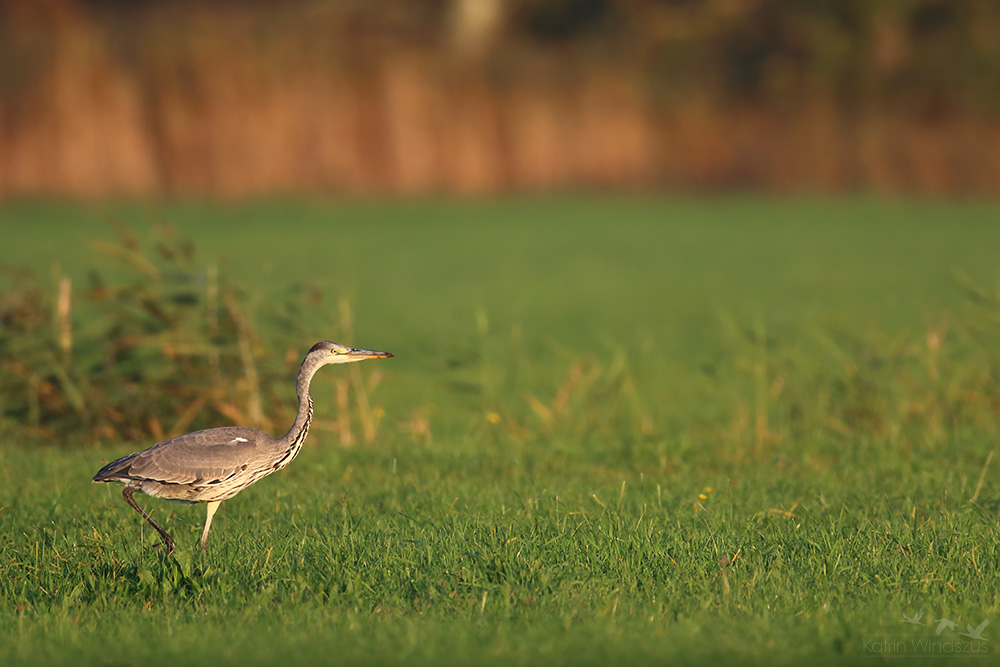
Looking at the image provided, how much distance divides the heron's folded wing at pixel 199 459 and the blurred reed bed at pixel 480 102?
93.3ft

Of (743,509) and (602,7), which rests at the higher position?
(602,7)

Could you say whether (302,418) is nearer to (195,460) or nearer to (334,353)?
(334,353)

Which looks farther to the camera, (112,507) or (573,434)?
(573,434)

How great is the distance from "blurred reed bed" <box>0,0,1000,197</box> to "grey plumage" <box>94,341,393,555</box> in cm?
2839

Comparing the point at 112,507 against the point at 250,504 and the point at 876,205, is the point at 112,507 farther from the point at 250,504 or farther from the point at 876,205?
the point at 876,205

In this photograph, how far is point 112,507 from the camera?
8.14 meters

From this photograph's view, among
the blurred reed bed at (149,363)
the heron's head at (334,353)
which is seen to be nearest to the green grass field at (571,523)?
the blurred reed bed at (149,363)

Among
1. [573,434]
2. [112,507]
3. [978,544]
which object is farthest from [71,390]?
[978,544]

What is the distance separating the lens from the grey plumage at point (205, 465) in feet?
22.7

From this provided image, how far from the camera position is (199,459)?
695cm

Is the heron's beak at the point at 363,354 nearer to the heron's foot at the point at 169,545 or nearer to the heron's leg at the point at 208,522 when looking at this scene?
the heron's leg at the point at 208,522

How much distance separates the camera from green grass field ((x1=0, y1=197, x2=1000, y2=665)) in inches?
230

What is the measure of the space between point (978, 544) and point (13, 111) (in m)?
31.1

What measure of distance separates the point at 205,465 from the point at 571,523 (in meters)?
2.20
